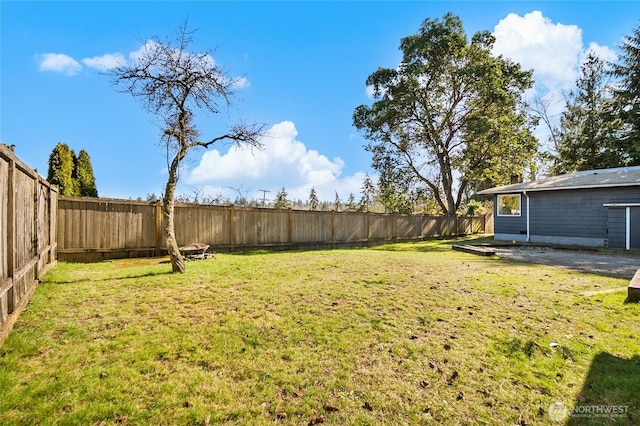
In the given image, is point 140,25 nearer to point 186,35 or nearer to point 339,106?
point 186,35

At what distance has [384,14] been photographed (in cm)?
1184

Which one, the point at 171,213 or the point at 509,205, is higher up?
the point at 509,205

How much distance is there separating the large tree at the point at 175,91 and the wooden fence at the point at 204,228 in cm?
244

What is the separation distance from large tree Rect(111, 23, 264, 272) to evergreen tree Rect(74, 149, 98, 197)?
711 cm

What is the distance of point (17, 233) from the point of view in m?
3.51

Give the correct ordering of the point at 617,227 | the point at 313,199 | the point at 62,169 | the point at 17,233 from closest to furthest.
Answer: the point at 17,233 → the point at 62,169 → the point at 617,227 → the point at 313,199

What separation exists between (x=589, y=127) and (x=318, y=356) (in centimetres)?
2937

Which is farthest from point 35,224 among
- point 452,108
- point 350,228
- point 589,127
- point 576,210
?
point 589,127

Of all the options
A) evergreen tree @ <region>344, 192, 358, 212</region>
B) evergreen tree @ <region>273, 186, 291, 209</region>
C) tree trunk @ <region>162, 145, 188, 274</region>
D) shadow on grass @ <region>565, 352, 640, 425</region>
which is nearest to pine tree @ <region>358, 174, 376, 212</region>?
evergreen tree @ <region>344, 192, 358, 212</region>

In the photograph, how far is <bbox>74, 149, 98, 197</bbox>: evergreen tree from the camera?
38.1 feet

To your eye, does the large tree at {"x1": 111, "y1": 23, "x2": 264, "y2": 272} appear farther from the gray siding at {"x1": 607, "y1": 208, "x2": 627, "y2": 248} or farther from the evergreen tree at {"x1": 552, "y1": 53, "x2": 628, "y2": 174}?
the evergreen tree at {"x1": 552, "y1": 53, "x2": 628, "y2": 174}

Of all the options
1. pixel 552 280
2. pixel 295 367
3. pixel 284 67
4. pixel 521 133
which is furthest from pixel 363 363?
pixel 521 133

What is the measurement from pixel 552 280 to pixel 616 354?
3437 millimetres

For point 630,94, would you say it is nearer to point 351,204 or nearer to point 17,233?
point 351,204
